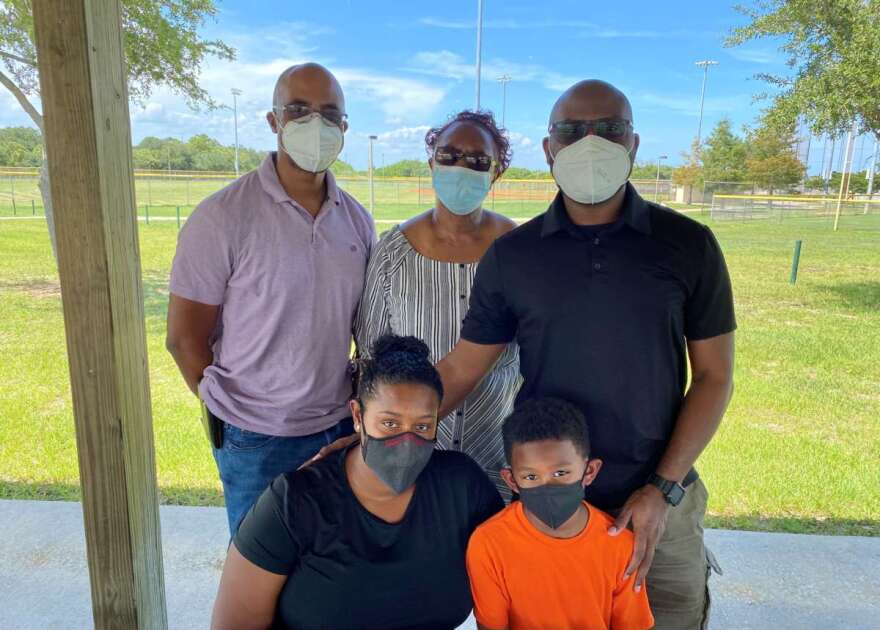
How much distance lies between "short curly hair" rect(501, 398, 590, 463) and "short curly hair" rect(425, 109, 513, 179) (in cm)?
96

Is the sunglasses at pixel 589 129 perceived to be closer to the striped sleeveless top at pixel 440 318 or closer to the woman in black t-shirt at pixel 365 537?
the striped sleeveless top at pixel 440 318

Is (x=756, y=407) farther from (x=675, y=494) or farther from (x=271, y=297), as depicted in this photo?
(x=271, y=297)

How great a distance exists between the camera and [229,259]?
199 centimetres

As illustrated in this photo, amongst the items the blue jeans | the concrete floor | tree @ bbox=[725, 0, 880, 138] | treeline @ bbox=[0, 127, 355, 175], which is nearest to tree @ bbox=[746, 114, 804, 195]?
tree @ bbox=[725, 0, 880, 138]

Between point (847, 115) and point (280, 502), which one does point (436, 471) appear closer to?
point (280, 502)

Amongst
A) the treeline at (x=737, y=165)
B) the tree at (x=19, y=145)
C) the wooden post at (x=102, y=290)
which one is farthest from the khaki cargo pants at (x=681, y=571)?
the treeline at (x=737, y=165)

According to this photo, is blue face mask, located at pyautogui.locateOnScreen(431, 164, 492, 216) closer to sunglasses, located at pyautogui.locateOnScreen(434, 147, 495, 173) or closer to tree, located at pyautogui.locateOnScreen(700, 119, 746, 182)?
sunglasses, located at pyautogui.locateOnScreen(434, 147, 495, 173)

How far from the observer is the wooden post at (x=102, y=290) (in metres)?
1.57

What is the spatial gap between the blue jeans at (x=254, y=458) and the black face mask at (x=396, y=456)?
58 cm

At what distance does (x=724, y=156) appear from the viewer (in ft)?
87.6

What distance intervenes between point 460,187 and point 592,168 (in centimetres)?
53

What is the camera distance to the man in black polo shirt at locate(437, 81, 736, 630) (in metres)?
1.62

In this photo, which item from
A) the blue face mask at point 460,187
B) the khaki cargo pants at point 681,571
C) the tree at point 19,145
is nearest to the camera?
the khaki cargo pants at point 681,571

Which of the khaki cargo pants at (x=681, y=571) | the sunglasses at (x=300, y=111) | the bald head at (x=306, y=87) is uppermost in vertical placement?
the bald head at (x=306, y=87)
